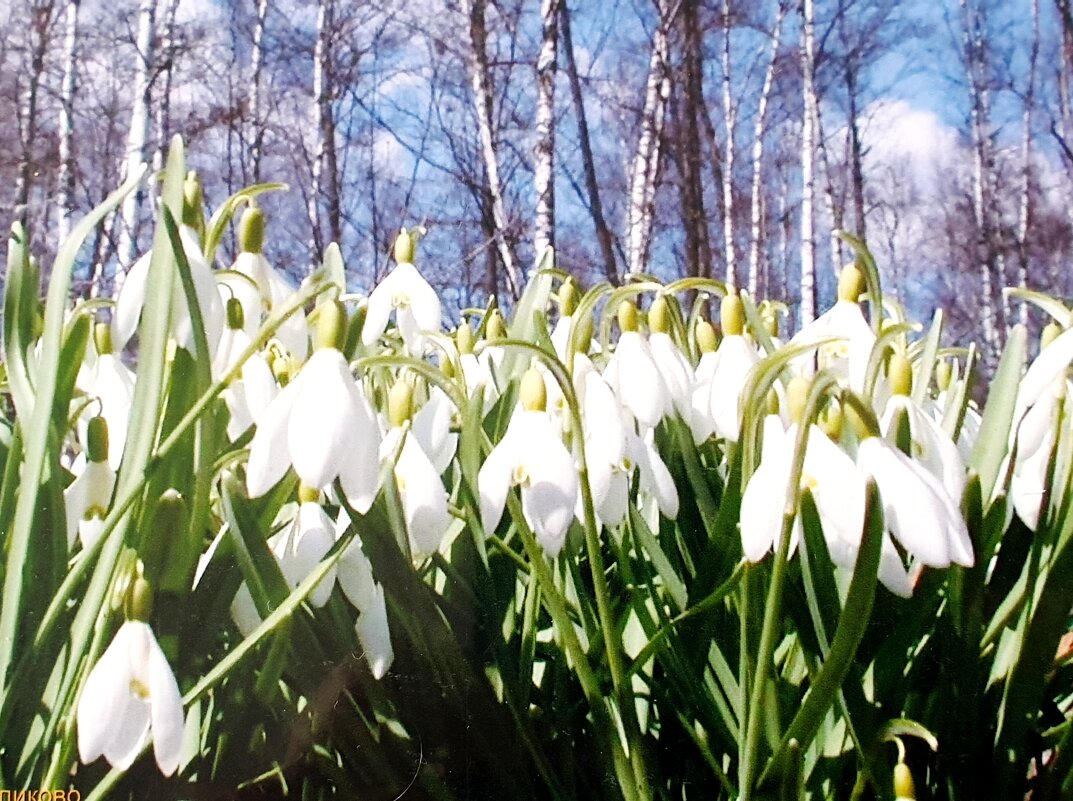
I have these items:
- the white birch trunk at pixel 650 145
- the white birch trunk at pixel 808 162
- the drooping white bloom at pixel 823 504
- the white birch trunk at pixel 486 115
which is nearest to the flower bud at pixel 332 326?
the drooping white bloom at pixel 823 504

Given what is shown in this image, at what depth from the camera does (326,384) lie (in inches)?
17.6

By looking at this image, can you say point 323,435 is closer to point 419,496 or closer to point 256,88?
point 419,496

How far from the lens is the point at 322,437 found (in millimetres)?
428

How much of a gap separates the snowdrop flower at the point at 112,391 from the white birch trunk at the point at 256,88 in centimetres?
818

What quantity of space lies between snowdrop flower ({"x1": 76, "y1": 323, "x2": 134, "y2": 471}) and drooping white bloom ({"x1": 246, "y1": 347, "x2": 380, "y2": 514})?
0.17 meters

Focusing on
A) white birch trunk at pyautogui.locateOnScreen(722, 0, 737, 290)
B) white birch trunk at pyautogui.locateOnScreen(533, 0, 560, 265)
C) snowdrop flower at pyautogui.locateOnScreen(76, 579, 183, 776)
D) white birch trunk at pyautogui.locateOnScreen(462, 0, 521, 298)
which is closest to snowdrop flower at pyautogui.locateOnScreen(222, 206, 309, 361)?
snowdrop flower at pyautogui.locateOnScreen(76, 579, 183, 776)

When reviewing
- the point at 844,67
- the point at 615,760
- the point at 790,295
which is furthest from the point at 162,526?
the point at 790,295

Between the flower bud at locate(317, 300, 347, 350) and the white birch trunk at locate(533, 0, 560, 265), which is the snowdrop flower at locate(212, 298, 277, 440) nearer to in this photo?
the flower bud at locate(317, 300, 347, 350)

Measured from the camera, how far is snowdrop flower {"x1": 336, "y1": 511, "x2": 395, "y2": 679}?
1.60 ft

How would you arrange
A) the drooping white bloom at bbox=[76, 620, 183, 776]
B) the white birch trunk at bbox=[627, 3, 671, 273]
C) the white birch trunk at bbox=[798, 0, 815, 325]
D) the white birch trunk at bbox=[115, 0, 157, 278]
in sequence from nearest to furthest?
1. the drooping white bloom at bbox=[76, 620, 183, 776]
2. the white birch trunk at bbox=[115, 0, 157, 278]
3. the white birch trunk at bbox=[627, 3, 671, 273]
4. the white birch trunk at bbox=[798, 0, 815, 325]

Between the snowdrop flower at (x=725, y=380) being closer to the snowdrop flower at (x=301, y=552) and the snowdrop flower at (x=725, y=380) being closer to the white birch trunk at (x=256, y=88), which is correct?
the snowdrop flower at (x=301, y=552)

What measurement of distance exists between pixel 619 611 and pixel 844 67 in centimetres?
1109

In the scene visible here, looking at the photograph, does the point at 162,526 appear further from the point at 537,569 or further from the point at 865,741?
the point at 865,741

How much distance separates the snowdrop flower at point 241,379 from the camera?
0.56m
